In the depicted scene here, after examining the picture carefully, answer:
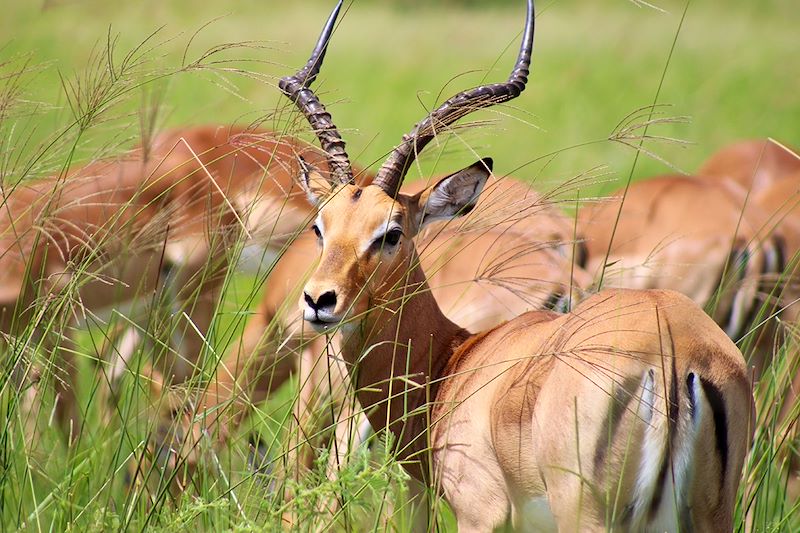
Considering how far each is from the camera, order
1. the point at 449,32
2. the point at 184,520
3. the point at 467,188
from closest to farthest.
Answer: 1. the point at 184,520
2. the point at 467,188
3. the point at 449,32

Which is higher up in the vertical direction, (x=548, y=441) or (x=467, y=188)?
(x=467, y=188)

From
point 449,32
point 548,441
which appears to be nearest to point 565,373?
point 548,441

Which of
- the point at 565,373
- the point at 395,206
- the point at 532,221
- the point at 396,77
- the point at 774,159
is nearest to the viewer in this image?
the point at 565,373

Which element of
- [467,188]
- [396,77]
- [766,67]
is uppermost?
[467,188]

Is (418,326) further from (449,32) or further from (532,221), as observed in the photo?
(449,32)

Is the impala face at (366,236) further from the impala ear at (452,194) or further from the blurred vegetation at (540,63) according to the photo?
the blurred vegetation at (540,63)

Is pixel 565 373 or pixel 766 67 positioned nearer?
pixel 565 373

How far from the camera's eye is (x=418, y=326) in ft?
13.5

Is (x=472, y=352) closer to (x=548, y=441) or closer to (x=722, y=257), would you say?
(x=548, y=441)

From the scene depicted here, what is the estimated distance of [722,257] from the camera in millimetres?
7234

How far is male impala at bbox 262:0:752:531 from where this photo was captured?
299cm

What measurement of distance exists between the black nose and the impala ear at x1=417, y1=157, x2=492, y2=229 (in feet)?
2.07

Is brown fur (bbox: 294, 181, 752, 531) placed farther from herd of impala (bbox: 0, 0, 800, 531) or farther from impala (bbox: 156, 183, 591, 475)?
impala (bbox: 156, 183, 591, 475)

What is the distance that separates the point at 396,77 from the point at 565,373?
15410mm
